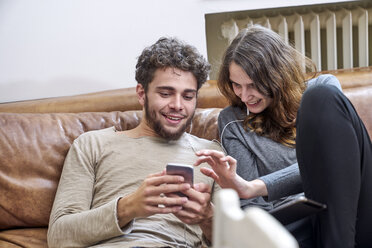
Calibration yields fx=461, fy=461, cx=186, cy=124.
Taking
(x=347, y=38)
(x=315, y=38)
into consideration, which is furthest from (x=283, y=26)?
(x=347, y=38)

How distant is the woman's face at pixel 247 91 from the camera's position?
5.04 feet

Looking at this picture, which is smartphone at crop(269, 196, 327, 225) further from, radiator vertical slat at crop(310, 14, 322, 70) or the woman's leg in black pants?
radiator vertical slat at crop(310, 14, 322, 70)

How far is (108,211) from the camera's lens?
1.28 m

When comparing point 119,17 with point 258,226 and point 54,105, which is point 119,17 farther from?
point 258,226

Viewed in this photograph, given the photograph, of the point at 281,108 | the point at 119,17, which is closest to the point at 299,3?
the point at 119,17

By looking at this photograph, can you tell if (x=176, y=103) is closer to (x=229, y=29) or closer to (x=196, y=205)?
(x=196, y=205)

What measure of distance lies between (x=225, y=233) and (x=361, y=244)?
0.69 metres

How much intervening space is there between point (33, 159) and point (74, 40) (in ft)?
3.11

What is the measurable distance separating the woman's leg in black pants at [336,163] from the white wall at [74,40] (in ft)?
5.07

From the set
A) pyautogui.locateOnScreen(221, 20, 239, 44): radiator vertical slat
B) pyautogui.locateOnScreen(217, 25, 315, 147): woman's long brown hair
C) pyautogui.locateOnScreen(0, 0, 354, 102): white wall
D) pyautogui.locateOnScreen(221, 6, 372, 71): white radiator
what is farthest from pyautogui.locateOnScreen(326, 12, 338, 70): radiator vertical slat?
pyautogui.locateOnScreen(217, 25, 315, 147): woman's long brown hair

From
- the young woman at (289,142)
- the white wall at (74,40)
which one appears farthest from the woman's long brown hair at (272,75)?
the white wall at (74,40)

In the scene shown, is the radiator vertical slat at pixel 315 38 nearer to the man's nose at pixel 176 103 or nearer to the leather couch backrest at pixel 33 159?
the leather couch backrest at pixel 33 159

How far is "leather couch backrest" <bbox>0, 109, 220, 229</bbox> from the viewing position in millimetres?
1608

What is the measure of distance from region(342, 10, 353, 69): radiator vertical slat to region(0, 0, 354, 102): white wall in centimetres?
125
